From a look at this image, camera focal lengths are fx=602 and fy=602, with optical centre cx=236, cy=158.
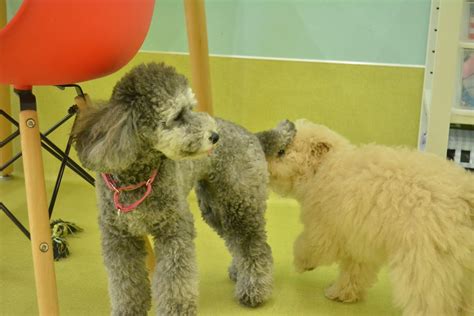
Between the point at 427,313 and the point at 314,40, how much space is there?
1057 millimetres

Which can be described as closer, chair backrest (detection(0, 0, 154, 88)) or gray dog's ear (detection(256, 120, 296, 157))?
chair backrest (detection(0, 0, 154, 88))

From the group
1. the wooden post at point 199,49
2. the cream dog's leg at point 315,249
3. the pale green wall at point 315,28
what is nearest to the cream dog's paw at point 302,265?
the cream dog's leg at point 315,249

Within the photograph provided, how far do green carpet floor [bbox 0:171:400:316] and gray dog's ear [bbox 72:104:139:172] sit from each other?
52 cm

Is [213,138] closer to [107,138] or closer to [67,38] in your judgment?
[107,138]

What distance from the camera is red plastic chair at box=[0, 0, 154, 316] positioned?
3.22 ft

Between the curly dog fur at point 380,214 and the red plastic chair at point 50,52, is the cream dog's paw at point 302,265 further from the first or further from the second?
the red plastic chair at point 50,52

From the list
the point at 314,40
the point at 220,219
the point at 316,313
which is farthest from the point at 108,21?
the point at 314,40

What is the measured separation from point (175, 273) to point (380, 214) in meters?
0.43

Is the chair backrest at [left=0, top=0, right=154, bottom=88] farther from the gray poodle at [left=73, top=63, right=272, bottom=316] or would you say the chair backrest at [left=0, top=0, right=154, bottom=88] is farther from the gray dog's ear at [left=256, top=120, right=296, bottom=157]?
the gray dog's ear at [left=256, top=120, right=296, bottom=157]

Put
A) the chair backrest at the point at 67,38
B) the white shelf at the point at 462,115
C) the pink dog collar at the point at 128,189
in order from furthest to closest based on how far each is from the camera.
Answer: the white shelf at the point at 462,115
the pink dog collar at the point at 128,189
the chair backrest at the point at 67,38

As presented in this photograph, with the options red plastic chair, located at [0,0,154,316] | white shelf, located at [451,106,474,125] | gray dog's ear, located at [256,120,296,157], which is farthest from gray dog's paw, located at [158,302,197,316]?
white shelf, located at [451,106,474,125]

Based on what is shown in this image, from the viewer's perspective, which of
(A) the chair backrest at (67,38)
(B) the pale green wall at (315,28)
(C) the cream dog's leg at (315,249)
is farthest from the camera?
(B) the pale green wall at (315,28)

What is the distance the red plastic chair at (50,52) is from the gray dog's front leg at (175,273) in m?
0.20

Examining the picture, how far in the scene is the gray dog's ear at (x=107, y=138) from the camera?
990 millimetres
